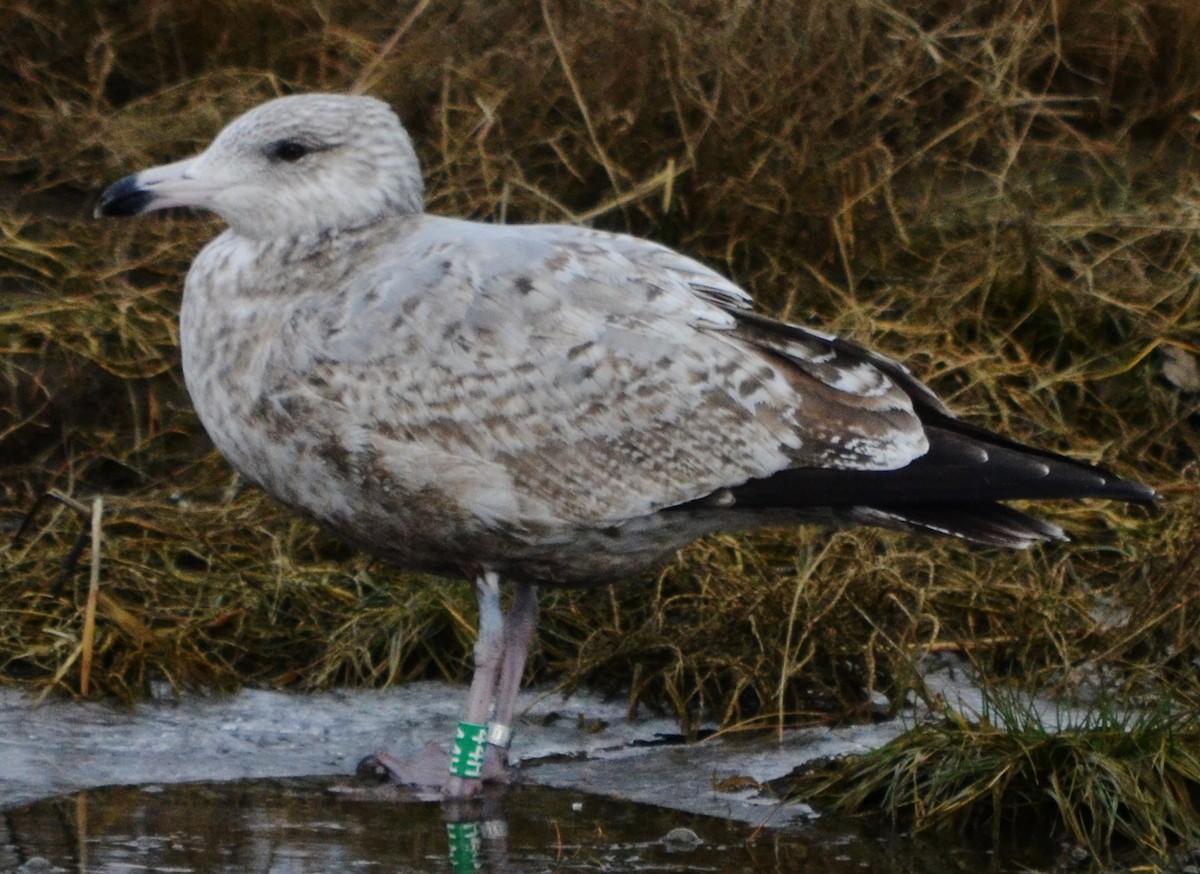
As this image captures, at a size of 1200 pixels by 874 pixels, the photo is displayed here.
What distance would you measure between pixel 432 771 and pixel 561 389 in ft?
2.94

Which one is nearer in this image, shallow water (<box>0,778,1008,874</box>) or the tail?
shallow water (<box>0,778,1008,874</box>)

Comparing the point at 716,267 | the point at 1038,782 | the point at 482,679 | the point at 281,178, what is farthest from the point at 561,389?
the point at 716,267

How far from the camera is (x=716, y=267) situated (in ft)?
23.5

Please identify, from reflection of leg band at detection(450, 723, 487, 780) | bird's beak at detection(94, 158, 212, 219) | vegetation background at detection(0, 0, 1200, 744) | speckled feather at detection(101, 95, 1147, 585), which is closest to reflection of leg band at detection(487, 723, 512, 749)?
reflection of leg band at detection(450, 723, 487, 780)

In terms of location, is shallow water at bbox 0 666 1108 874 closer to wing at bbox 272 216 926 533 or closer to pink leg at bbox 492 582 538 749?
pink leg at bbox 492 582 538 749

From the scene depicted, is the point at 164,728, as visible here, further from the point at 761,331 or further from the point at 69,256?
the point at 69,256

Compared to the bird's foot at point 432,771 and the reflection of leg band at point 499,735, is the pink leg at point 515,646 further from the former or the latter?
the bird's foot at point 432,771

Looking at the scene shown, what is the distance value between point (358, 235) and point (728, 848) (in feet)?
5.58

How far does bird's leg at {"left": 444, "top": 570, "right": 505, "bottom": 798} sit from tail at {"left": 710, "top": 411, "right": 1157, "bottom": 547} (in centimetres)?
59

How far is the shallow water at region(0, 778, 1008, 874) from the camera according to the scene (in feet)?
12.6

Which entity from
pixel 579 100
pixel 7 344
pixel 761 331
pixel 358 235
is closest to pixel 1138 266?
pixel 579 100

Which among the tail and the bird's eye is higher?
the bird's eye

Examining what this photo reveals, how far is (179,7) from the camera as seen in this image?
798cm

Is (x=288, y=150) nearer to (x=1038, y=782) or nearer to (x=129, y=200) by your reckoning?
(x=129, y=200)
